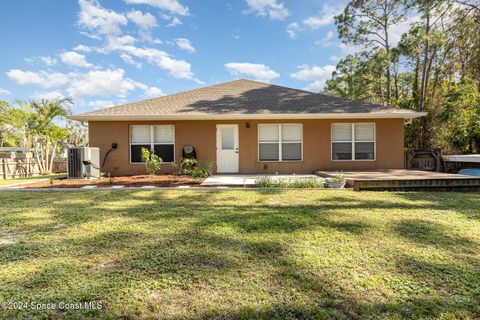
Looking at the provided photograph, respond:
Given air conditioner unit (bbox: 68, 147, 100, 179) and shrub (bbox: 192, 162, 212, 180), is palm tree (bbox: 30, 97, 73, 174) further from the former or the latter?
shrub (bbox: 192, 162, 212, 180)

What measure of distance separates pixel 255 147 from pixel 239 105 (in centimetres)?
194

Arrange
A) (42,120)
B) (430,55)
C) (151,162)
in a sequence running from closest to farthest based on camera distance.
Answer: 1. (151,162)
2. (430,55)
3. (42,120)

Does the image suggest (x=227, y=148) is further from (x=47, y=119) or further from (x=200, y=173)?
(x=47, y=119)

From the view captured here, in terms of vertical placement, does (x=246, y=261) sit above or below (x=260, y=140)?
below

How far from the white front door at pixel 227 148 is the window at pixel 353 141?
419 centimetres

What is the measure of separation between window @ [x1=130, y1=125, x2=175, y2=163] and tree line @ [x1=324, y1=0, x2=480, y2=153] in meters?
12.6

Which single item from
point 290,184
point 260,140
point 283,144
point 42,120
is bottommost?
point 290,184

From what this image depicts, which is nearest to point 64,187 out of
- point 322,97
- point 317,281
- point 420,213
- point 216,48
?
point 317,281

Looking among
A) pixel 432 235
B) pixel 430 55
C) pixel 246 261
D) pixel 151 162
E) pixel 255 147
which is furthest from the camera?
pixel 430 55

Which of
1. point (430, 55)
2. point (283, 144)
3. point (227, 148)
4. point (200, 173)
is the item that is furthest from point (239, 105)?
point (430, 55)

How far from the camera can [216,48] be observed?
1911cm

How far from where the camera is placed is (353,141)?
35.3 feet

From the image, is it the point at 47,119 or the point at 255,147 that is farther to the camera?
the point at 47,119

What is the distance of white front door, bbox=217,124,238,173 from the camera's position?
10719mm
